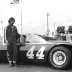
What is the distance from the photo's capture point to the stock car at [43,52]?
5789mm

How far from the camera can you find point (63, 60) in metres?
5.82

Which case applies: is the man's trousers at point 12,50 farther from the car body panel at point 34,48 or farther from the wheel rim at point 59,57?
the wheel rim at point 59,57

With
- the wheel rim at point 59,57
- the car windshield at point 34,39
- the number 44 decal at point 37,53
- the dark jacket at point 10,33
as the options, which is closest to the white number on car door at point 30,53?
the number 44 decal at point 37,53

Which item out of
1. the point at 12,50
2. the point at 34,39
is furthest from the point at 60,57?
the point at 12,50

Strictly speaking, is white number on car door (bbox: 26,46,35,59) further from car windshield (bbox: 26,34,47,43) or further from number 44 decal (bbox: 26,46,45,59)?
car windshield (bbox: 26,34,47,43)

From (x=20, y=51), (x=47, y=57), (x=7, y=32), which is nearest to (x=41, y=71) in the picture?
(x=47, y=57)

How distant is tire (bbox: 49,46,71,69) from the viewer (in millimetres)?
5688

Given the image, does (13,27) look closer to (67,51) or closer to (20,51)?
(20,51)

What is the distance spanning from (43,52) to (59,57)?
0.54 m

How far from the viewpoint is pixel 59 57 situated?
5.91 meters

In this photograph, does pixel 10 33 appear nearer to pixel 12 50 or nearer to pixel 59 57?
pixel 12 50

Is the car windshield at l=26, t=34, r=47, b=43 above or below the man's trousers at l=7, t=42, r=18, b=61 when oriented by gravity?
above

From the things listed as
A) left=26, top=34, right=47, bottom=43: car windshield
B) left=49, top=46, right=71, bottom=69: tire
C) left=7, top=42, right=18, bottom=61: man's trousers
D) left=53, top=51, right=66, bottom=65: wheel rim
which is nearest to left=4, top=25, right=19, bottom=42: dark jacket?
left=7, top=42, right=18, bottom=61: man's trousers

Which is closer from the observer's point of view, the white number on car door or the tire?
the tire
